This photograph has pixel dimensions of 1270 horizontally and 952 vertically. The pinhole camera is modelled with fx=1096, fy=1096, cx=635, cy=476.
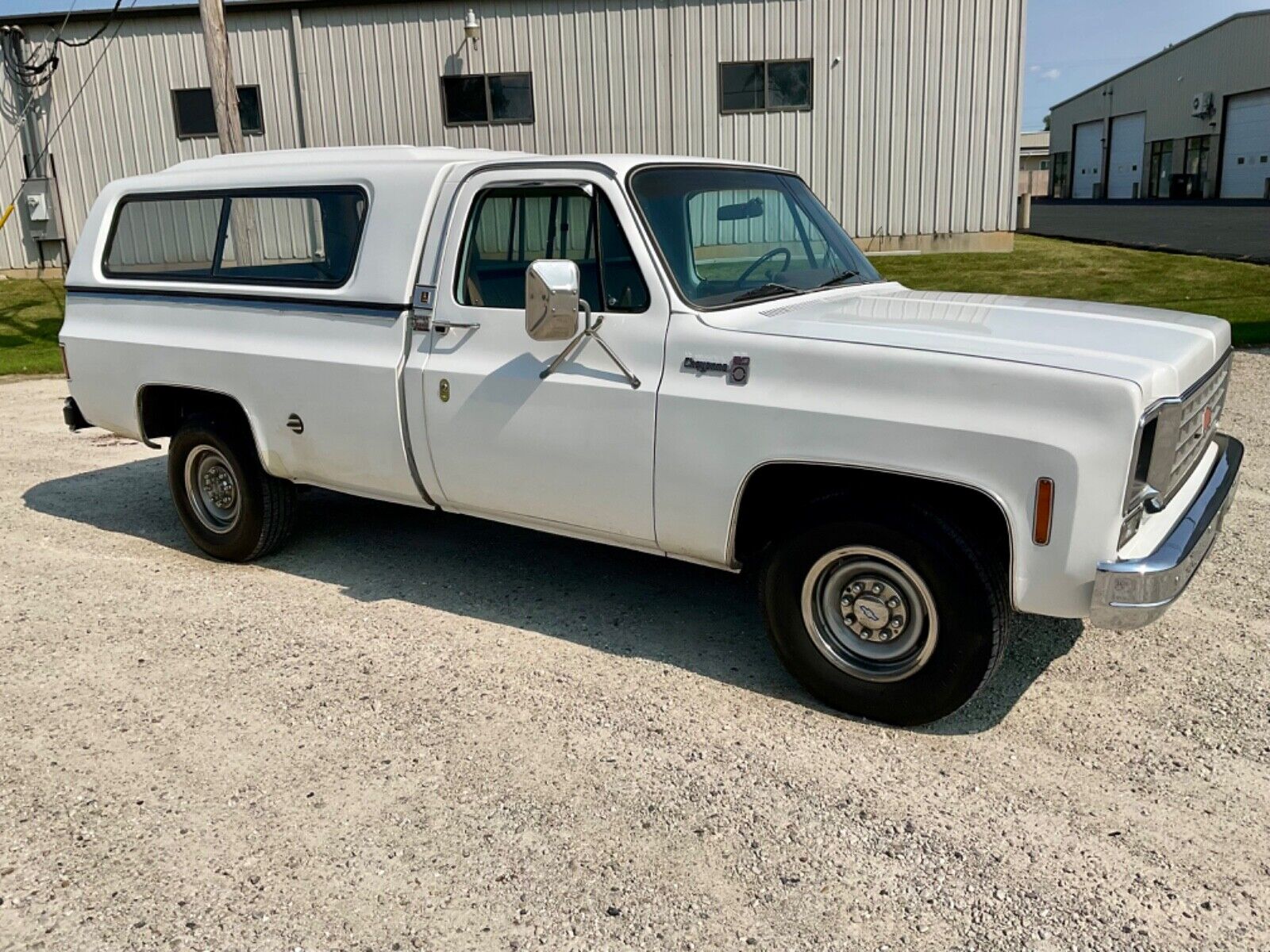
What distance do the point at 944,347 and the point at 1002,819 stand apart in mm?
1483

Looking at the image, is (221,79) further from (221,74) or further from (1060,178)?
(1060,178)

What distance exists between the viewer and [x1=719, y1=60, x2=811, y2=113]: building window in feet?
57.4

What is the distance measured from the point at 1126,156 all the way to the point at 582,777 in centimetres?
6281

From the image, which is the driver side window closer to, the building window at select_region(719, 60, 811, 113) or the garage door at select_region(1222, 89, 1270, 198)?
the building window at select_region(719, 60, 811, 113)

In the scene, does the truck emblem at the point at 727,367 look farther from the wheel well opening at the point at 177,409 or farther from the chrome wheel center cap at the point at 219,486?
the chrome wheel center cap at the point at 219,486

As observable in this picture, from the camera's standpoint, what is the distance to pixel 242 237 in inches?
213

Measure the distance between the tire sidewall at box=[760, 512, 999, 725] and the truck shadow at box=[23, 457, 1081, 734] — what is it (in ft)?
0.55

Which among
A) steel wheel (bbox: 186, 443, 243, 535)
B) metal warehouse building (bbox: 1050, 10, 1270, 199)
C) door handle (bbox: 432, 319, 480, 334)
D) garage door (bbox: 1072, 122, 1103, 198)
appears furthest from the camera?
garage door (bbox: 1072, 122, 1103, 198)

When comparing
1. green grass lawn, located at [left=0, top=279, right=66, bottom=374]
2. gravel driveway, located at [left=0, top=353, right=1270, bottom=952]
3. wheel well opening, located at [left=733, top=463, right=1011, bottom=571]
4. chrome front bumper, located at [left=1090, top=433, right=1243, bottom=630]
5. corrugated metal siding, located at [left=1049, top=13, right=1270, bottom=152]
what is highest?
corrugated metal siding, located at [left=1049, top=13, right=1270, bottom=152]

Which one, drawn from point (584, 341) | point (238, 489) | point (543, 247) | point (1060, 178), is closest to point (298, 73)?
point (238, 489)

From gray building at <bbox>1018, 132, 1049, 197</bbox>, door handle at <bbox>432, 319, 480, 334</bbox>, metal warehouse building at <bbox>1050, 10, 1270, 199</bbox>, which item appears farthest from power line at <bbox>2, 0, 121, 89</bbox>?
metal warehouse building at <bbox>1050, 10, 1270, 199</bbox>

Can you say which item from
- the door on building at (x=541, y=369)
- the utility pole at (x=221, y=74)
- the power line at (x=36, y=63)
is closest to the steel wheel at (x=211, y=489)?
the door on building at (x=541, y=369)

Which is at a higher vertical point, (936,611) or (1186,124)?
(1186,124)

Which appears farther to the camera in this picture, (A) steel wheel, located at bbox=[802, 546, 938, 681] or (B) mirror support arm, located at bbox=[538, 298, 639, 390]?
(B) mirror support arm, located at bbox=[538, 298, 639, 390]
